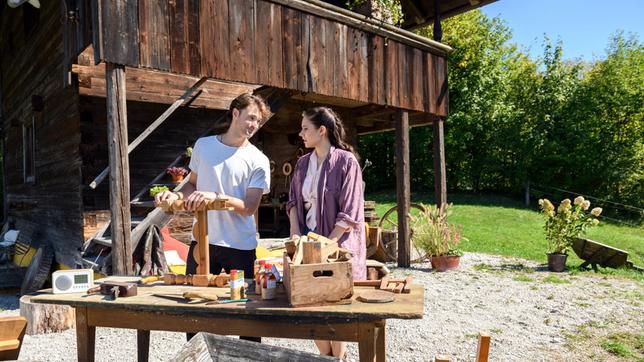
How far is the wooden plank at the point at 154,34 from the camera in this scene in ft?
18.2

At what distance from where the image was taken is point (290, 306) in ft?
7.00

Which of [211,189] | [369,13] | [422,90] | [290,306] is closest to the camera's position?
[290,306]

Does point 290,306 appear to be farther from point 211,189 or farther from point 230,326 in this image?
point 211,189

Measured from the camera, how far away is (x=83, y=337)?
2.47 metres

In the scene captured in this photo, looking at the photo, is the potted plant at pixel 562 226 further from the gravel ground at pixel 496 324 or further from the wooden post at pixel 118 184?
the wooden post at pixel 118 184

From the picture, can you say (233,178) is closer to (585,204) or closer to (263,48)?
(263,48)

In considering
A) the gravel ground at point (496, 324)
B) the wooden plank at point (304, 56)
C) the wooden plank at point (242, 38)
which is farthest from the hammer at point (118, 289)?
the wooden plank at point (304, 56)

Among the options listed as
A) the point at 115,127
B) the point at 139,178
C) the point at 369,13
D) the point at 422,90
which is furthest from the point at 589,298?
the point at 139,178

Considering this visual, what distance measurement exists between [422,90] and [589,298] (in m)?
4.37

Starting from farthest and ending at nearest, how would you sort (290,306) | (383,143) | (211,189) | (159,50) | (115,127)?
(383,143), (159,50), (115,127), (211,189), (290,306)

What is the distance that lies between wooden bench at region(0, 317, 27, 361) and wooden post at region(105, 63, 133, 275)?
295cm

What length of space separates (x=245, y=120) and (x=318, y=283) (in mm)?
1164

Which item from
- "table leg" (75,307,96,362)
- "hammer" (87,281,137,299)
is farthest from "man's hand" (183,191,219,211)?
"table leg" (75,307,96,362)

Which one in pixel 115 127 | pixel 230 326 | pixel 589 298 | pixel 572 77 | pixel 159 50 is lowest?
pixel 589 298
